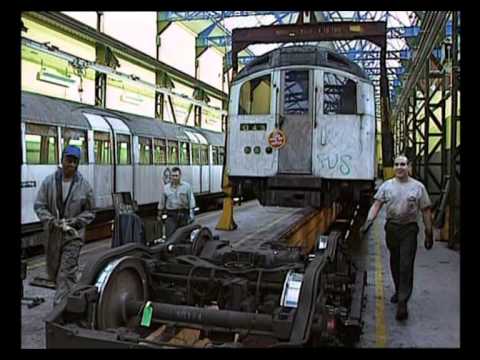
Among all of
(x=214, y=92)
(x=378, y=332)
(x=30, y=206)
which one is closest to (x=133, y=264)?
(x=378, y=332)

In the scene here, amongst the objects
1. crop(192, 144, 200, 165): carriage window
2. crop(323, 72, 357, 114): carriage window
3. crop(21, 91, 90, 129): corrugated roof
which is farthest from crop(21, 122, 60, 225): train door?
crop(192, 144, 200, 165): carriage window

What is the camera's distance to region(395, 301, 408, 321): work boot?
6172mm

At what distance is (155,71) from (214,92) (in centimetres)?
684

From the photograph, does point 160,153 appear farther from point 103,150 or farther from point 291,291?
point 291,291

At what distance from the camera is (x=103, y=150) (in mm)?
12906

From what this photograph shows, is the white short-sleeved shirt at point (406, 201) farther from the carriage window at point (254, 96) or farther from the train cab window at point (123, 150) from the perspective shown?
the train cab window at point (123, 150)

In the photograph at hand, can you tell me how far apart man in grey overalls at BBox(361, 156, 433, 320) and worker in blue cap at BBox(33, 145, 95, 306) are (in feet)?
10.8

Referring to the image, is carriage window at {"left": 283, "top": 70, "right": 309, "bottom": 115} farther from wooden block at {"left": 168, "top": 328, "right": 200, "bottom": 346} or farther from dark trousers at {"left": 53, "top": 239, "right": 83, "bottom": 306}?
wooden block at {"left": 168, "top": 328, "right": 200, "bottom": 346}

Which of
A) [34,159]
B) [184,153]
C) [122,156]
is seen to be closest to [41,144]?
[34,159]

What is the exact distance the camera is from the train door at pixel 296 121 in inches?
380

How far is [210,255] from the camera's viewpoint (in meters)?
6.14

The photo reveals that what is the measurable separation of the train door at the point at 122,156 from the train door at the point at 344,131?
5.84 metres
